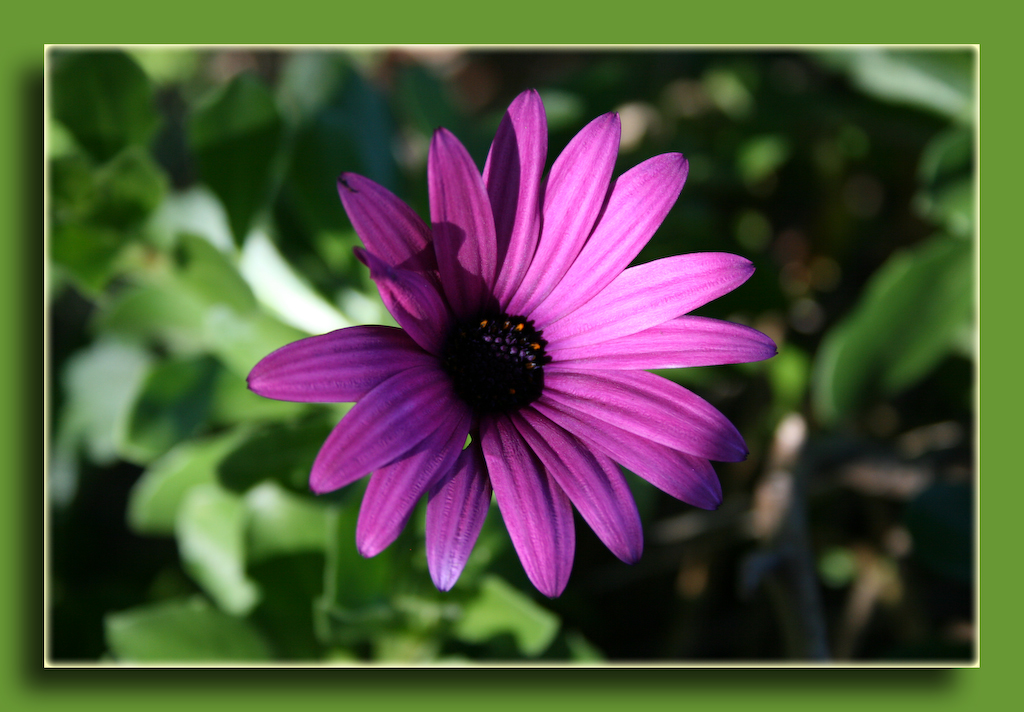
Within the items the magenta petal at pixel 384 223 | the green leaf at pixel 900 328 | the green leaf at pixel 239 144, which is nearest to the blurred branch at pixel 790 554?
the green leaf at pixel 900 328

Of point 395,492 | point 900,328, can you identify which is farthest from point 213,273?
point 900,328

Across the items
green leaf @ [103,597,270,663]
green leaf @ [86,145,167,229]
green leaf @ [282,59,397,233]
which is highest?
green leaf @ [282,59,397,233]

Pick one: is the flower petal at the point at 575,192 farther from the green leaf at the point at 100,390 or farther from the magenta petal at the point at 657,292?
the green leaf at the point at 100,390

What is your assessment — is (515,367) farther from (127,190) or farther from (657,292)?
(127,190)

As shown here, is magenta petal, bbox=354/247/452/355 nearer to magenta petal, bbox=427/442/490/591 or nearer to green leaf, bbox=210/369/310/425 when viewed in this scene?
magenta petal, bbox=427/442/490/591

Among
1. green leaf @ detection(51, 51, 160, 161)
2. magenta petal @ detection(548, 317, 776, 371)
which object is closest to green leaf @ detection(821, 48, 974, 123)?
magenta petal @ detection(548, 317, 776, 371)
